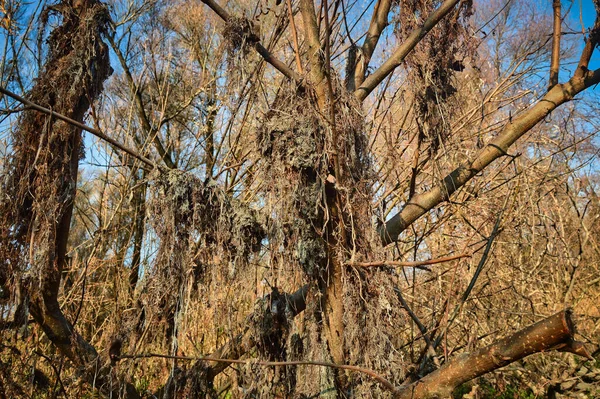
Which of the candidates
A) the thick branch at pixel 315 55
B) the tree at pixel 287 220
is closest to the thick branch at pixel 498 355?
the tree at pixel 287 220

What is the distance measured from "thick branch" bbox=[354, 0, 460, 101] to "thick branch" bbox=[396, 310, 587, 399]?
131 cm

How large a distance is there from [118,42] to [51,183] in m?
5.33

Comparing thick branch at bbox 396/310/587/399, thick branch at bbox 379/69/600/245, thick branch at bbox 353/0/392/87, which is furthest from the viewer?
thick branch at bbox 353/0/392/87

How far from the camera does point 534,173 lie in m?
3.94

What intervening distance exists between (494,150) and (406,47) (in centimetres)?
67

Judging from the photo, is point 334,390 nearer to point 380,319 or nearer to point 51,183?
point 380,319

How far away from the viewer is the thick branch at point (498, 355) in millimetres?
1340

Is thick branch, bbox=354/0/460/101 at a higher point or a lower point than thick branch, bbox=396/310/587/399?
higher

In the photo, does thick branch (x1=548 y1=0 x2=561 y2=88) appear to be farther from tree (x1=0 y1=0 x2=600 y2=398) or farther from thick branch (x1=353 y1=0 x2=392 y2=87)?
thick branch (x1=353 y1=0 x2=392 y2=87)

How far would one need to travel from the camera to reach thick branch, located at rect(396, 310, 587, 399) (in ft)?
4.40

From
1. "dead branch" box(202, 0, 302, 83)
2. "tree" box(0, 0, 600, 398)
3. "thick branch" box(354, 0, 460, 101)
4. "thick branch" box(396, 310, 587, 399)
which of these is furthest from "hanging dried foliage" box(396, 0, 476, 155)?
"thick branch" box(396, 310, 587, 399)

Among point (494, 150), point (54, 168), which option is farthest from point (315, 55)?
point (54, 168)

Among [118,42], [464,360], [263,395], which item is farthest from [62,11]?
[118,42]

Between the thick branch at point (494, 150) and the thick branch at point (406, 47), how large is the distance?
1.96ft
